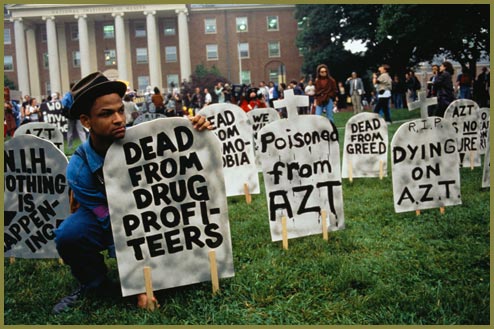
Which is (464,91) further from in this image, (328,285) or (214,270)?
(214,270)

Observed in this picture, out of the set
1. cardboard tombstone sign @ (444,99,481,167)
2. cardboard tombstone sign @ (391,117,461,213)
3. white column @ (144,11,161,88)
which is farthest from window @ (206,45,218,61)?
cardboard tombstone sign @ (391,117,461,213)

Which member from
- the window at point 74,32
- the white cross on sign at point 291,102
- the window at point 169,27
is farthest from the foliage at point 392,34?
the window at point 74,32

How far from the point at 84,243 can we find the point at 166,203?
56 cm

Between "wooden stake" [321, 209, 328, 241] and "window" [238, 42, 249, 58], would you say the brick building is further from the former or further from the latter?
"wooden stake" [321, 209, 328, 241]

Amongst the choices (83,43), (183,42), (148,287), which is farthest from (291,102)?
(83,43)

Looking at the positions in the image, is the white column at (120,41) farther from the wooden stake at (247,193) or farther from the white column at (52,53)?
the wooden stake at (247,193)

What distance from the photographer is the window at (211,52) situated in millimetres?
52719

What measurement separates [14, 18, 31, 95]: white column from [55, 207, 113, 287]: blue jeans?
5111 cm

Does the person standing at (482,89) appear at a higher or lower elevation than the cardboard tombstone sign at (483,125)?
higher

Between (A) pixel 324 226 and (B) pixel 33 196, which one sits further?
(A) pixel 324 226

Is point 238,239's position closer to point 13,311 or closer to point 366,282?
point 366,282

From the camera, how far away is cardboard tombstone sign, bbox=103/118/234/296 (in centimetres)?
286

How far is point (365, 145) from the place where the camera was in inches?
266

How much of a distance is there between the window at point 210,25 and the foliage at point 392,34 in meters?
14.9
